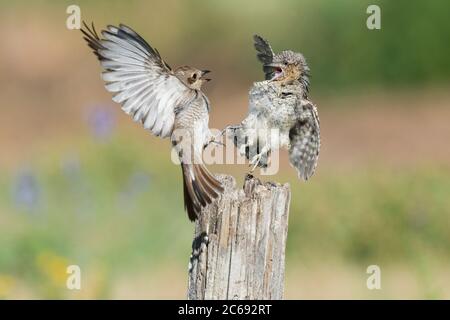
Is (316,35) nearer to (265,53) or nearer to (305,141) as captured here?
(265,53)

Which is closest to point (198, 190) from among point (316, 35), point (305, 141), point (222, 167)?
point (305, 141)

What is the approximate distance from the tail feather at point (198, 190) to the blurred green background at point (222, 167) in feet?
7.04

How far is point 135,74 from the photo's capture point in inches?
211

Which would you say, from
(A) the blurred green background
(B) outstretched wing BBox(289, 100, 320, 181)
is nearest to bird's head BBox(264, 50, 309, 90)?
(B) outstretched wing BBox(289, 100, 320, 181)

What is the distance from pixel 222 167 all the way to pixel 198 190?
16.5ft

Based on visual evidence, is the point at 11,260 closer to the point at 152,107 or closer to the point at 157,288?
the point at 157,288

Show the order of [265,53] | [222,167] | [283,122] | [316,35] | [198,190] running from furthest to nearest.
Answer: [316,35]
[222,167]
[265,53]
[283,122]
[198,190]

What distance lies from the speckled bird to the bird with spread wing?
1.00 feet

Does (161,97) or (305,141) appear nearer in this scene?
(161,97)

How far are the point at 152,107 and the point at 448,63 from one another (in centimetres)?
751

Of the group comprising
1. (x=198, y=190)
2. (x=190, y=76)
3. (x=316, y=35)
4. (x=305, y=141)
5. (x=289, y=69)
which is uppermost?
(x=316, y=35)

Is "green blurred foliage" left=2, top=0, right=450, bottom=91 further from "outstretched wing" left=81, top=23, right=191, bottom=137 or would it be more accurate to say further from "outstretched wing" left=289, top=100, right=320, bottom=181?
"outstretched wing" left=81, top=23, right=191, bottom=137

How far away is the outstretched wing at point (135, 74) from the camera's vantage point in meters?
5.25

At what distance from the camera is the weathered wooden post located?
15.7 feet
